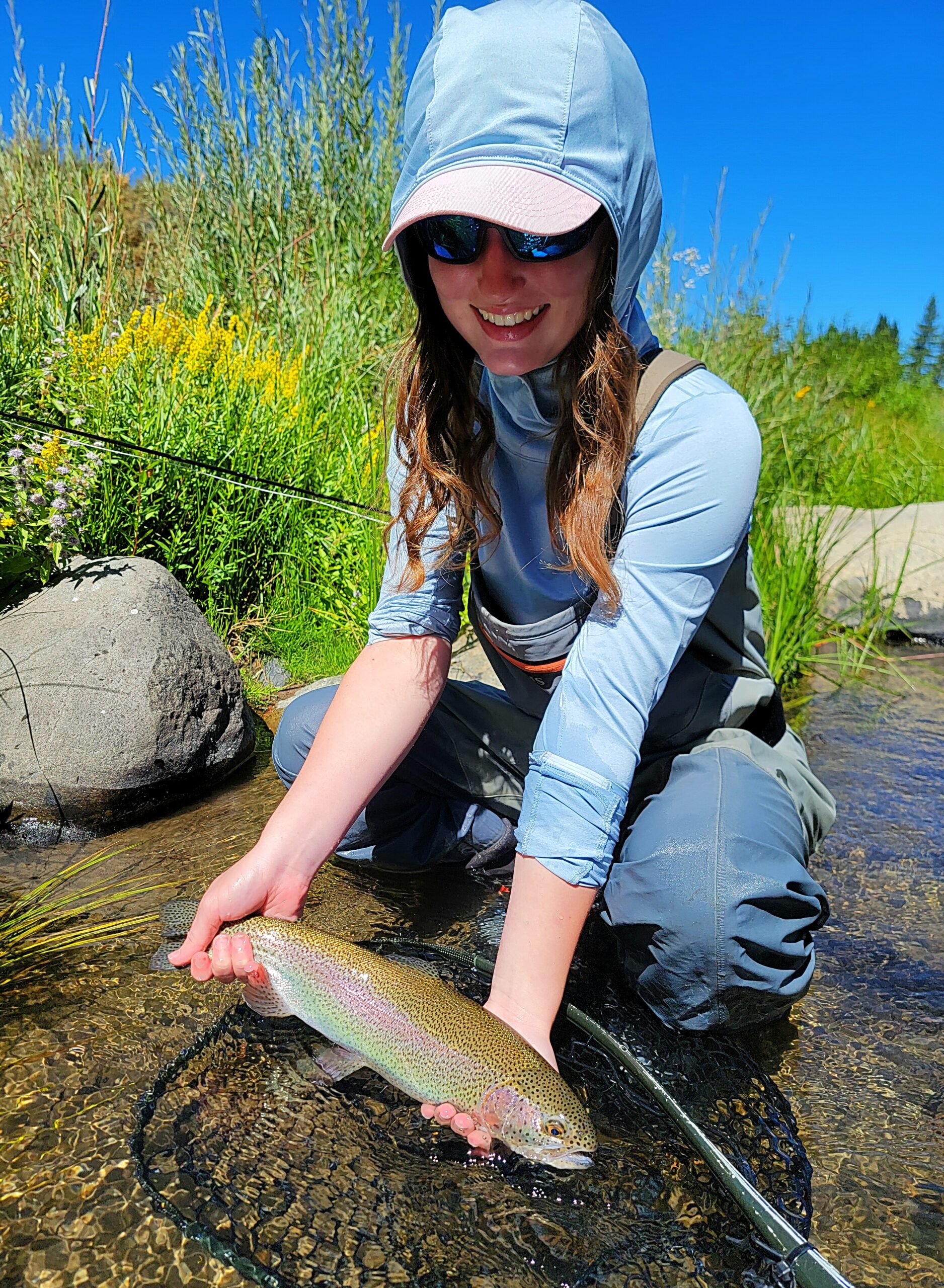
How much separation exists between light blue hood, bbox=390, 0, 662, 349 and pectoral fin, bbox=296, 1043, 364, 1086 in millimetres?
1686

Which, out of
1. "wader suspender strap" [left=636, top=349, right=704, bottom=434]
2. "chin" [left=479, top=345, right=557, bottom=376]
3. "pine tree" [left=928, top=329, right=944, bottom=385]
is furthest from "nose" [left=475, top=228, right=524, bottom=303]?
"pine tree" [left=928, top=329, right=944, bottom=385]

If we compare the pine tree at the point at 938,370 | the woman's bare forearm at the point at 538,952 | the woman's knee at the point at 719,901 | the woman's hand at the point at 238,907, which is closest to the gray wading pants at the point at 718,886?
the woman's knee at the point at 719,901

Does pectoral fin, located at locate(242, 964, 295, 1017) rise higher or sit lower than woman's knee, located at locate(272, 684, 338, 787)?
lower

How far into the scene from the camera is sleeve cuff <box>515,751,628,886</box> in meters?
1.95

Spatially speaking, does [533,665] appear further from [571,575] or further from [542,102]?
[542,102]

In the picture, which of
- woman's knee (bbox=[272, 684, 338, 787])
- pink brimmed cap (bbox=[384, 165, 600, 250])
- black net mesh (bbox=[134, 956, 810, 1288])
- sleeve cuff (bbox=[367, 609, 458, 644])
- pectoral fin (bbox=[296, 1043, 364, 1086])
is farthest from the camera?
woman's knee (bbox=[272, 684, 338, 787])

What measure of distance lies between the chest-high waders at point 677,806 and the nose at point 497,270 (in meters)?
0.40

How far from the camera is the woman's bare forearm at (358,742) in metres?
2.28

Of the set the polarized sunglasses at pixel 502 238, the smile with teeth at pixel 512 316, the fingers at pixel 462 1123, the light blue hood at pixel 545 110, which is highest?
the light blue hood at pixel 545 110

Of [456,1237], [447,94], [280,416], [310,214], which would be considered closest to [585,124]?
[447,94]

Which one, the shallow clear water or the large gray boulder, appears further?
the large gray boulder

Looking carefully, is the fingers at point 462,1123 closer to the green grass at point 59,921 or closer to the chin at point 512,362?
the green grass at point 59,921

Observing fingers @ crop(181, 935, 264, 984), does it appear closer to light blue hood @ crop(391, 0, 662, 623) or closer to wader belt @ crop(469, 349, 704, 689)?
wader belt @ crop(469, 349, 704, 689)

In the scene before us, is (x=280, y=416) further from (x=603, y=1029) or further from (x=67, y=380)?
(x=603, y=1029)
